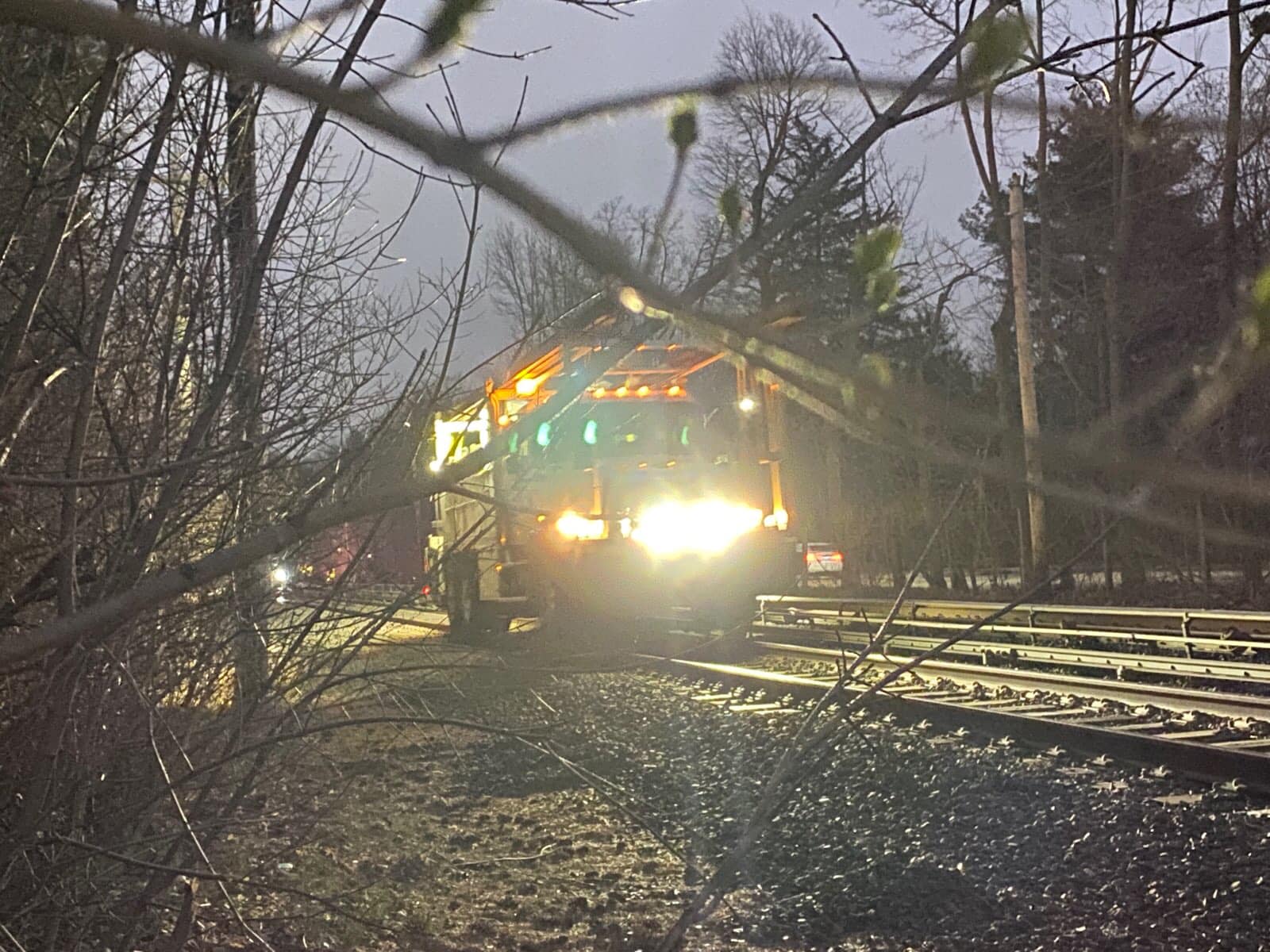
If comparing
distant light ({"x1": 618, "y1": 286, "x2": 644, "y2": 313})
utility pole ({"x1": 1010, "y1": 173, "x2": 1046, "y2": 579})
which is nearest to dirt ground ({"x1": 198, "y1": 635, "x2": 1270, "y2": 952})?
utility pole ({"x1": 1010, "y1": 173, "x2": 1046, "y2": 579})

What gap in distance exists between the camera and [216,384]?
392cm

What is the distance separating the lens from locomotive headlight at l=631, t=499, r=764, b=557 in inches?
604

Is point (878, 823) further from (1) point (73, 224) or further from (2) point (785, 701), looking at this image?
(1) point (73, 224)

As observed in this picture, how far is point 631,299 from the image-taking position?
1.08 m

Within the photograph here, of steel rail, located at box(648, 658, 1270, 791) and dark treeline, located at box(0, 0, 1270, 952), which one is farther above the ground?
dark treeline, located at box(0, 0, 1270, 952)

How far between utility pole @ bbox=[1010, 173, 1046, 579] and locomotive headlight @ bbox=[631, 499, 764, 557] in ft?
10.9

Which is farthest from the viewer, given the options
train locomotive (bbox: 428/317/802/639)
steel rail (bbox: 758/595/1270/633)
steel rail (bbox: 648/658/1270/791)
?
train locomotive (bbox: 428/317/802/639)

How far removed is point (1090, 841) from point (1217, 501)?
241 inches

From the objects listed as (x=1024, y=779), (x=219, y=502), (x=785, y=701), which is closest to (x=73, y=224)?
(x=219, y=502)

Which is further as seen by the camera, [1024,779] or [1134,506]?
[1024,779]

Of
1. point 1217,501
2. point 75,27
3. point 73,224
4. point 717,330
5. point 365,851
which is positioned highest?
point 73,224

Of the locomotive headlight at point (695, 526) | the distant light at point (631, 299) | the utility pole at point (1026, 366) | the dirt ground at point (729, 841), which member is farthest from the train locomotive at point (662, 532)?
the distant light at point (631, 299)

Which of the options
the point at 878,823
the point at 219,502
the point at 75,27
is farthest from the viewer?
the point at 878,823

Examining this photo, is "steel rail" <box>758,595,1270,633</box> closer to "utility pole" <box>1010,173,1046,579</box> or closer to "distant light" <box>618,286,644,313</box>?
"utility pole" <box>1010,173,1046,579</box>
